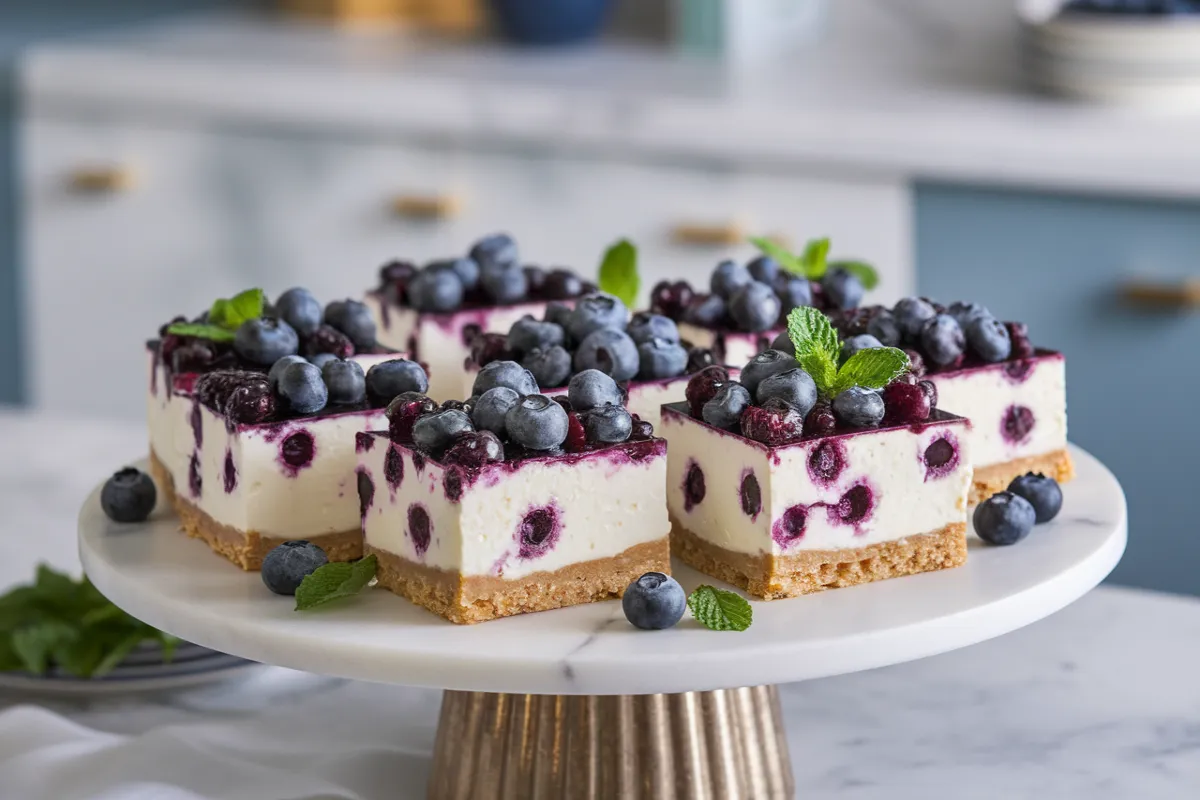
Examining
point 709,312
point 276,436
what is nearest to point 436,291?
point 709,312

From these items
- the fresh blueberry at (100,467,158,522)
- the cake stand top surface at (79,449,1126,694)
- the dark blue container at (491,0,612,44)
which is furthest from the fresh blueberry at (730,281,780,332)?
the dark blue container at (491,0,612,44)

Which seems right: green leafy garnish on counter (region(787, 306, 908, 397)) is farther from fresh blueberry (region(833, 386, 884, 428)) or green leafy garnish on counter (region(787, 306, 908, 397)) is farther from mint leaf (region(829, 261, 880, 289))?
mint leaf (region(829, 261, 880, 289))

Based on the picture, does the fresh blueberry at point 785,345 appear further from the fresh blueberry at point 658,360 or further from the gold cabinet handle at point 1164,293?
the gold cabinet handle at point 1164,293

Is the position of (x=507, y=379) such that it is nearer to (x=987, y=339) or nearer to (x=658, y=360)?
(x=658, y=360)

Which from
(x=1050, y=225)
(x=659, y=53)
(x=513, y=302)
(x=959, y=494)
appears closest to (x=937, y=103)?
(x=1050, y=225)

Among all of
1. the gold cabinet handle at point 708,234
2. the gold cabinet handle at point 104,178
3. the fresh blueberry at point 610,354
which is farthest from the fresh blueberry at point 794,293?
the gold cabinet handle at point 104,178

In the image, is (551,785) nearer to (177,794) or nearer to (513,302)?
(177,794)
